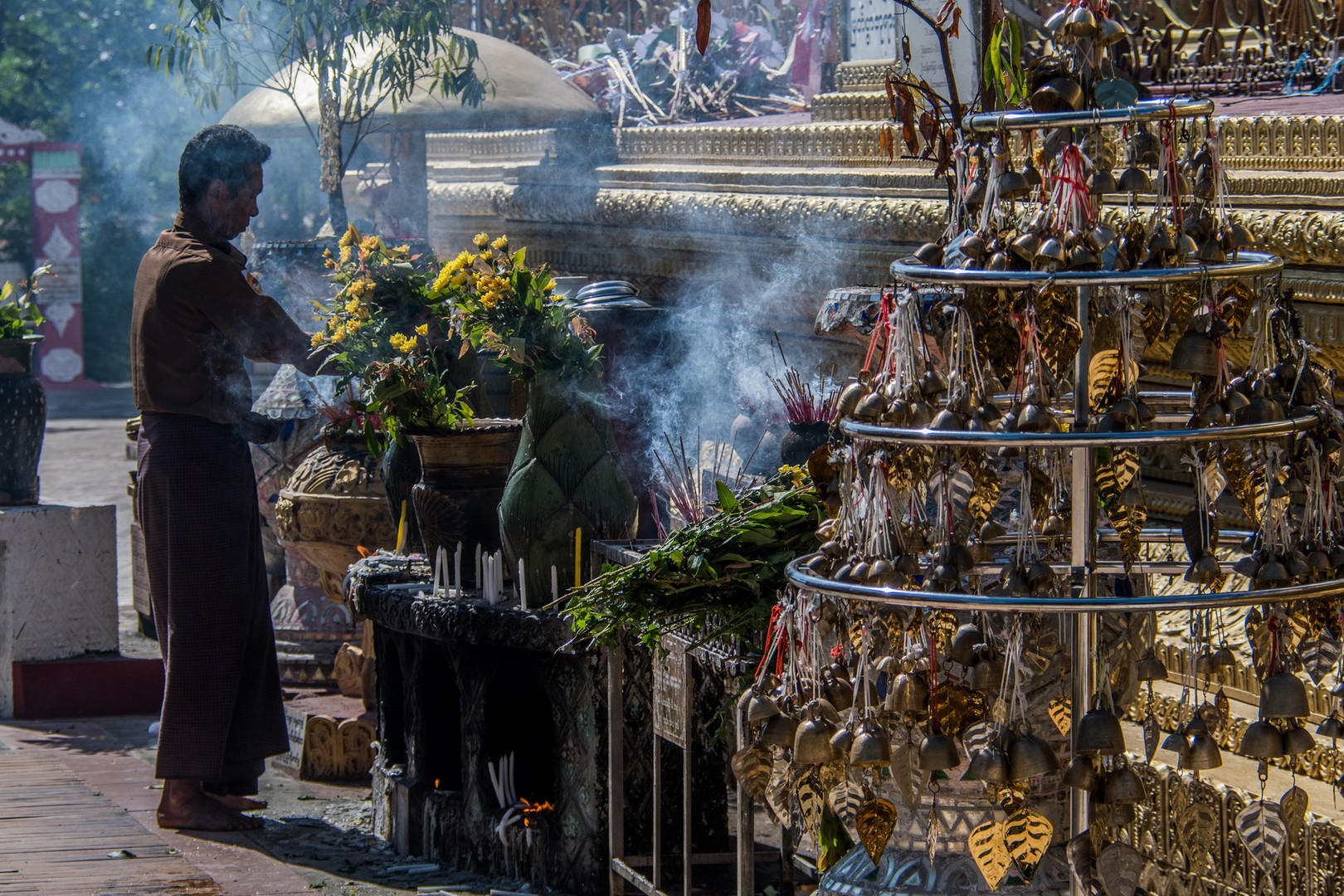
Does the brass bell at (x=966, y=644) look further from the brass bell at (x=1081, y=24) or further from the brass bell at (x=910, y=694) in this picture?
the brass bell at (x=1081, y=24)

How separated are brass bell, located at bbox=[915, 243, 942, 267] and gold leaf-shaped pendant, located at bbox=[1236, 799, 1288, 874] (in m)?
0.78

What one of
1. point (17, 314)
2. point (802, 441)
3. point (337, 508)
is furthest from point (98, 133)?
point (802, 441)

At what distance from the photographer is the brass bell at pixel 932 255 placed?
2232 millimetres

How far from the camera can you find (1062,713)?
2.23 metres

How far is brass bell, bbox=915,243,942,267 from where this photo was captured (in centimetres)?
223

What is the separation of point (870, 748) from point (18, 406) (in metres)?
5.02

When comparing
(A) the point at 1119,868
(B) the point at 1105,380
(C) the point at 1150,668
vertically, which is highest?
(B) the point at 1105,380

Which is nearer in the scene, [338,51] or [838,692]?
[838,692]

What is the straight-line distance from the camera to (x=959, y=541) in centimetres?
214

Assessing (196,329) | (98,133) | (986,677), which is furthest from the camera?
(98,133)

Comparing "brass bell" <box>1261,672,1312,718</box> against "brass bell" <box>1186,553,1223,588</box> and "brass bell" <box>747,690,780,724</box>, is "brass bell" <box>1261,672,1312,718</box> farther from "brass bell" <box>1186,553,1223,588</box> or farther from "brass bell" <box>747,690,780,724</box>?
"brass bell" <box>747,690,780,724</box>

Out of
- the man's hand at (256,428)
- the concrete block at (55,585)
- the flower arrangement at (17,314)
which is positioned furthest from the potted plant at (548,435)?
the flower arrangement at (17,314)

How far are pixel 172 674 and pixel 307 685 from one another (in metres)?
1.45

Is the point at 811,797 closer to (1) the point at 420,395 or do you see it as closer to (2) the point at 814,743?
(2) the point at 814,743
